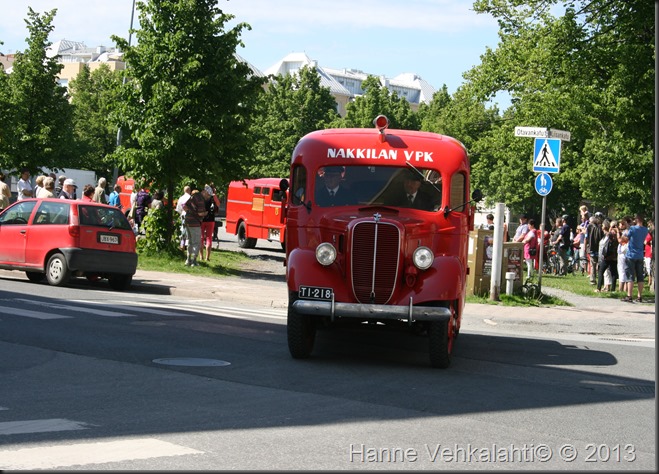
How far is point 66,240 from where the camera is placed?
20.0 meters

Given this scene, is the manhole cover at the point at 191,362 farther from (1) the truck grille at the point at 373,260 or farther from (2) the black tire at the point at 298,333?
(1) the truck grille at the point at 373,260

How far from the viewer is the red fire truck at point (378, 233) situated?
11.4 meters

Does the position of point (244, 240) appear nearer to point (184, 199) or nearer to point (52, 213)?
point (184, 199)

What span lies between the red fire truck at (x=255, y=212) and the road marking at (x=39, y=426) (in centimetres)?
3075

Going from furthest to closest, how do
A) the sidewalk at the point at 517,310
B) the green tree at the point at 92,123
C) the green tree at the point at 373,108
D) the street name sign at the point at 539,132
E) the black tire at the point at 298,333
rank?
1. the green tree at the point at 373,108
2. the green tree at the point at 92,123
3. the street name sign at the point at 539,132
4. the sidewalk at the point at 517,310
5. the black tire at the point at 298,333

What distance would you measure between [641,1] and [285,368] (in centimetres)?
1768

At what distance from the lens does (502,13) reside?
54531 mm

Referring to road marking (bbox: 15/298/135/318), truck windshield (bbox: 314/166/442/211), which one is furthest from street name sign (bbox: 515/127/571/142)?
road marking (bbox: 15/298/135/318)

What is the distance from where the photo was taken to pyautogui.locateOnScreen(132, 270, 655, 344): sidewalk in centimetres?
1767

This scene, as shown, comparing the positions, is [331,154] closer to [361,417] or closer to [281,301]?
[361,417]

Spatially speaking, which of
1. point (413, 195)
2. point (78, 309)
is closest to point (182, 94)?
point (78, 309)

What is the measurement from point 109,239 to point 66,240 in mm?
839

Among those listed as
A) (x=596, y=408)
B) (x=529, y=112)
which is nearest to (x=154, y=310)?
(x=596, y=408)

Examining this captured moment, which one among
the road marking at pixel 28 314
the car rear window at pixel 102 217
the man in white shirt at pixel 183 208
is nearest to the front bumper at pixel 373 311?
the road marking at pixel 28 314
